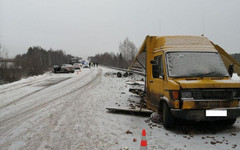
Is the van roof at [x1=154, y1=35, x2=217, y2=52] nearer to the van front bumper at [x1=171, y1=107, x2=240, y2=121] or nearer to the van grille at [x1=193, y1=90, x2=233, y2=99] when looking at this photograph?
Result: the van grille at [x1=193, y1=90, x2=233, y2=99]

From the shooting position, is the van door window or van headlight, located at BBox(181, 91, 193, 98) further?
the van door window

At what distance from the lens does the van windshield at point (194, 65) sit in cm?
570

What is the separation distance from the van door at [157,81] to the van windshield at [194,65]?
391mm

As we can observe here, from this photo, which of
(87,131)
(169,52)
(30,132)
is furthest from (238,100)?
(30,132)

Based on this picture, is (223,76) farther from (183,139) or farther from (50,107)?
(50,107)

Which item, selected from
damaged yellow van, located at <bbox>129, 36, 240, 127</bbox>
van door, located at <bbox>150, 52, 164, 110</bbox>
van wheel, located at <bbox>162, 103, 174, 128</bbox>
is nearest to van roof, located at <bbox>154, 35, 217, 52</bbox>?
damaged yellow van, located at <bbox>129, 36, 240, 127</bbox>

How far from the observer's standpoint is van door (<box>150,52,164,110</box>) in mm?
6195

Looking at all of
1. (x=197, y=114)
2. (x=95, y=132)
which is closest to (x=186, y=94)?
(x=197, y=114)

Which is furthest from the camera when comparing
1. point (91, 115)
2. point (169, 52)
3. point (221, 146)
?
point (91, 115)

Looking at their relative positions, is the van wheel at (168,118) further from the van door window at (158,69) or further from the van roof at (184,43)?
the van roof at (184,43)

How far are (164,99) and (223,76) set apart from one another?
1.83 metres

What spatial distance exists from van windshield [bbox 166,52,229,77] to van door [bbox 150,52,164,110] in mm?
391

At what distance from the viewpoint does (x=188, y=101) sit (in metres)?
5.05

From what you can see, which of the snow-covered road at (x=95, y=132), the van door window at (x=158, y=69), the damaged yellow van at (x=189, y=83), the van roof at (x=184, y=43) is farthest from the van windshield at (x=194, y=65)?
the snow-covered road at (x=95, y=132)
